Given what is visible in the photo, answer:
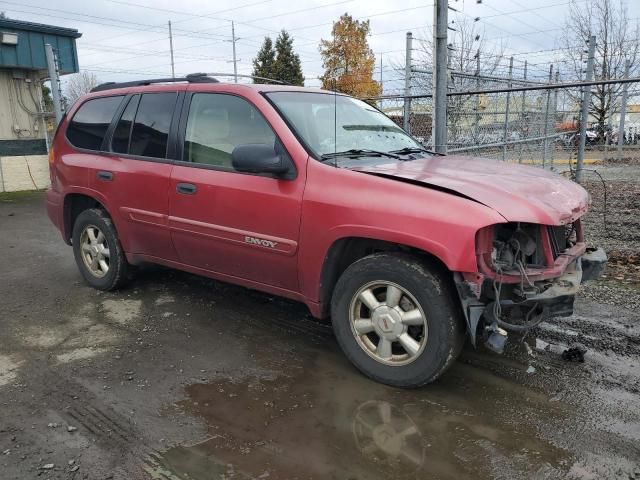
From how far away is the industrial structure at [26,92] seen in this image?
37.5ft

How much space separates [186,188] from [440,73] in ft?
11.8

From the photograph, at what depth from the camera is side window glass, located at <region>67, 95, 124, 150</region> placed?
5000 millimetres

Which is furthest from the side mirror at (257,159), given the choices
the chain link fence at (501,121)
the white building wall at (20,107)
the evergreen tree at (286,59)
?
the evergreen tree at (286,59)

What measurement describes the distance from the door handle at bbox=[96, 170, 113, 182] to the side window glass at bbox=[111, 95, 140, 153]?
0.22m

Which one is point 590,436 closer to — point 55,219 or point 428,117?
point 55,219

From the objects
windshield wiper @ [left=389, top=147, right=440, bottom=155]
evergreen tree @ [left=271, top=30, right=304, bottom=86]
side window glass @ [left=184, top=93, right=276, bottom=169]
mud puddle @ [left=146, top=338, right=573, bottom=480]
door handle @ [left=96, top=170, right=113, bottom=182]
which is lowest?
mud puddle @ [left=146, top=338, right=573, bottom=480]

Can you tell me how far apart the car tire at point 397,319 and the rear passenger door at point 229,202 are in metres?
0.52

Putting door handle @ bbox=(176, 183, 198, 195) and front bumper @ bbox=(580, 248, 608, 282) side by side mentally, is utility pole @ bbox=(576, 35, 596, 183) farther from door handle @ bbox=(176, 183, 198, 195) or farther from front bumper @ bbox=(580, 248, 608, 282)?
door handle @ bbox=(176, 183, 198, 195)

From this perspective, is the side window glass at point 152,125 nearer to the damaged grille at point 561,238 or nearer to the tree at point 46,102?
the damaged grille at point 561,238

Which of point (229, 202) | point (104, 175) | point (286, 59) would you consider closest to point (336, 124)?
point (229, 202)

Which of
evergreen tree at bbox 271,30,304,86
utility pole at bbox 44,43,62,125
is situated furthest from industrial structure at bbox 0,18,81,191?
evergreen tree at bbox 271,30,304,86

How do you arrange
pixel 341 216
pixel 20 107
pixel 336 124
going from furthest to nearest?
pixel 20 107, pixel 336 124, pixel 341 216

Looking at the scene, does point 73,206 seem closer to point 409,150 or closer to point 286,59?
point 409,150

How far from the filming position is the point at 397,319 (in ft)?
10.7
